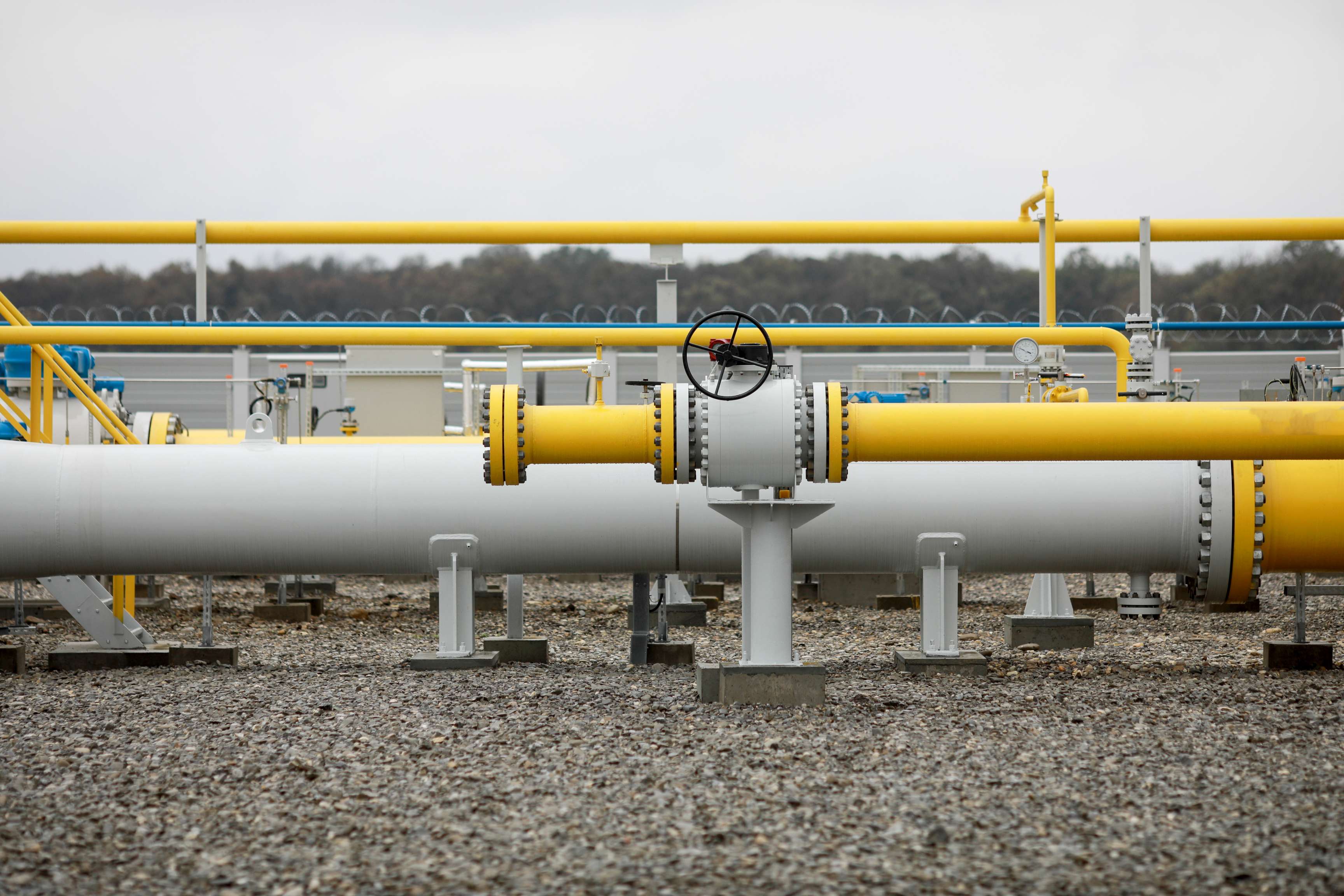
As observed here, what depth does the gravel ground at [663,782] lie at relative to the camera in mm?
3336

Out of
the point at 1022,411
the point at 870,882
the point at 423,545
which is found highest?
the point at 1022,411

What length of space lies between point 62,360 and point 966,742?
5344 millimetres

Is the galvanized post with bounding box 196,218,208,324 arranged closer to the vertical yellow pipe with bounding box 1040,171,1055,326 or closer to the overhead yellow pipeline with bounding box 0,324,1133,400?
the overhead yellow pipeline with bounding box 0,324,1133,400

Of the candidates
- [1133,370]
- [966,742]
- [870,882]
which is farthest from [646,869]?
[1133,370]

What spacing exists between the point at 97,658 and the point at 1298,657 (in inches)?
247

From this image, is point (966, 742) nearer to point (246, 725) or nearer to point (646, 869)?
point (646, 869)

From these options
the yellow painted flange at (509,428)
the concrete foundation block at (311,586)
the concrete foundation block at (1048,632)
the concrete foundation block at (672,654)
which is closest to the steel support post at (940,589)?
the concrete foundation block at (1048,632)

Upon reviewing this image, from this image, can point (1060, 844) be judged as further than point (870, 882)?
Yes

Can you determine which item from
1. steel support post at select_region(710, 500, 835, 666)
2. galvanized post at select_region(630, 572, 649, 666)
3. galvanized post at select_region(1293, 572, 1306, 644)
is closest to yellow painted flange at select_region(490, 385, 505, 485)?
steel support post at select_region(710, 500, 835, 666)

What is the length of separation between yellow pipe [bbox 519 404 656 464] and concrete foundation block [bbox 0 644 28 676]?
333 centimetres

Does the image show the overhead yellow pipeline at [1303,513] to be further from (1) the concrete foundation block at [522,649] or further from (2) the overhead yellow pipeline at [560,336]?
(1) the concrete foundation block at [522,649]

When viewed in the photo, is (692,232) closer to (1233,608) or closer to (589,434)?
(589,434)

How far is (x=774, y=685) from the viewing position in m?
5.34

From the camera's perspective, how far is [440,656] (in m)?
6.47
